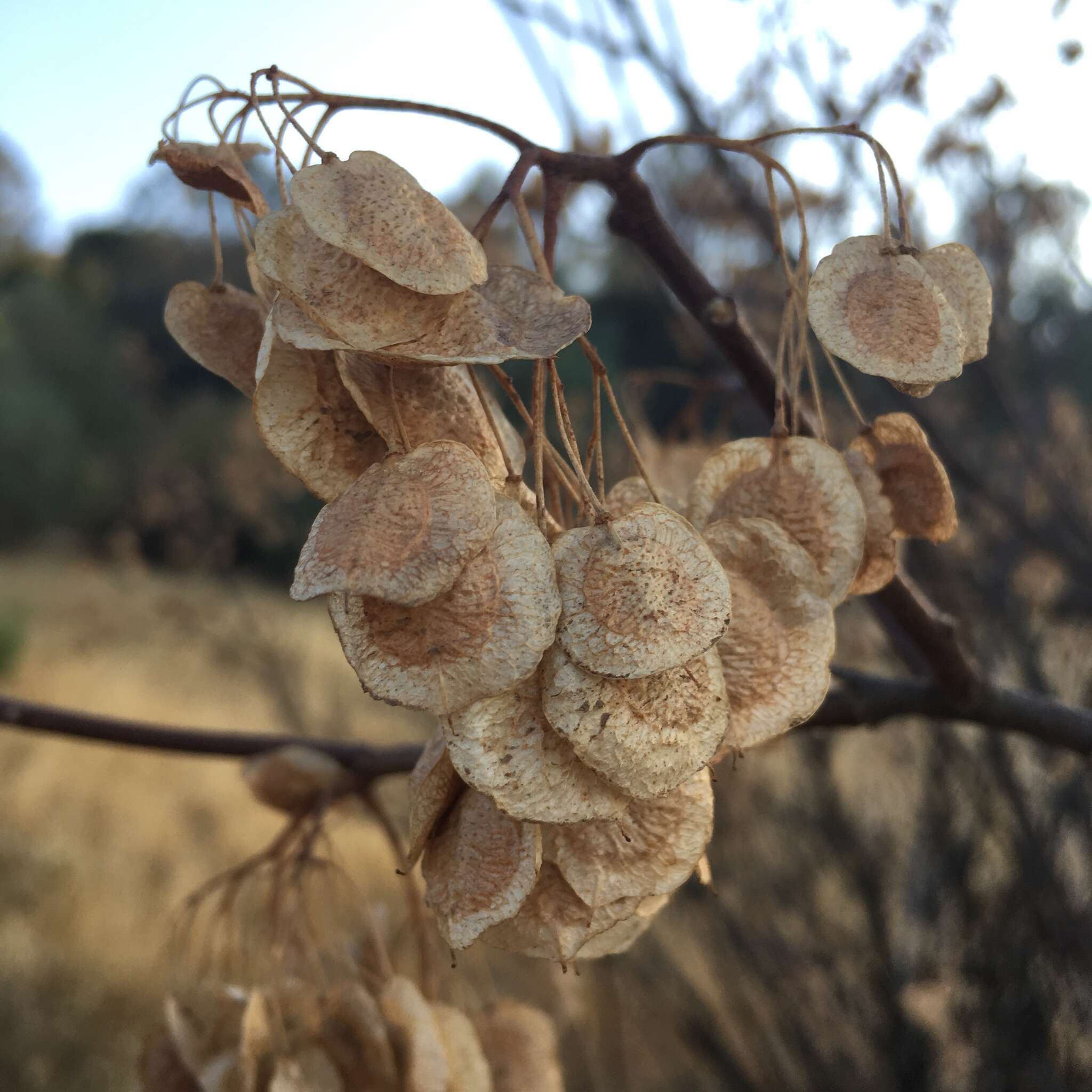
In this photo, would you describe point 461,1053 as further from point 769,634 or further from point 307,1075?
point 769,634

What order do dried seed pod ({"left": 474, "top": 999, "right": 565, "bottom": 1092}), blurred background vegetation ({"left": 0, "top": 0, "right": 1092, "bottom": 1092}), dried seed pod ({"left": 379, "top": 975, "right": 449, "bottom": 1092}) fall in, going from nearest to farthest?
dried seed pod ({"left": 379, "top": 975, "right": 449, "bottom": 1092}) → dried seed pod ({"left": 474, "top": 999, "right": 565, "bottom": 1092}) → blurred background vegetation ({"left": 0, "top": 0, "right": 1092, "bottom": 1092})

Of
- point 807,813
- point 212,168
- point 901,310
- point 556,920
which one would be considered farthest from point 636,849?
point 807,813

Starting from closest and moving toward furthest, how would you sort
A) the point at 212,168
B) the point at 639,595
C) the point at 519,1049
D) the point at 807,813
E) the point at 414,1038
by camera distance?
1. the point at 639,595
2. the point at 212,168
3. the point at 414,1038
4. the point at 519,1049
5. the point at 807,813

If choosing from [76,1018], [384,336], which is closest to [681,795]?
[384,336]

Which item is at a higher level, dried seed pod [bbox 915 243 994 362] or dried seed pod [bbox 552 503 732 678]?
dried seed pod [bbox 915 243 994 362]

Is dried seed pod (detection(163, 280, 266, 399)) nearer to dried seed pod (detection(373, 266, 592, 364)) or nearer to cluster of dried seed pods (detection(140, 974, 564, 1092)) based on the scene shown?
dried seed pod (detection(373, 266, 592, 364))

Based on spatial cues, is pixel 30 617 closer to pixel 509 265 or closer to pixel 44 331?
pixel 44 331

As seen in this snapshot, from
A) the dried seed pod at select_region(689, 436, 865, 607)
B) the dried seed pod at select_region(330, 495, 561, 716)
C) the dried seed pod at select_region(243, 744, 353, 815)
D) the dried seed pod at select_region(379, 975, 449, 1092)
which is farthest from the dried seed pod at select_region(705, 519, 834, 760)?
the dried seed pod at select_region(243, 744, 353, 815)

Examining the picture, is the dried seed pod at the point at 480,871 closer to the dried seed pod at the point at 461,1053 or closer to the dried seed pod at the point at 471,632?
the dried seed pod at the point at 471,632
